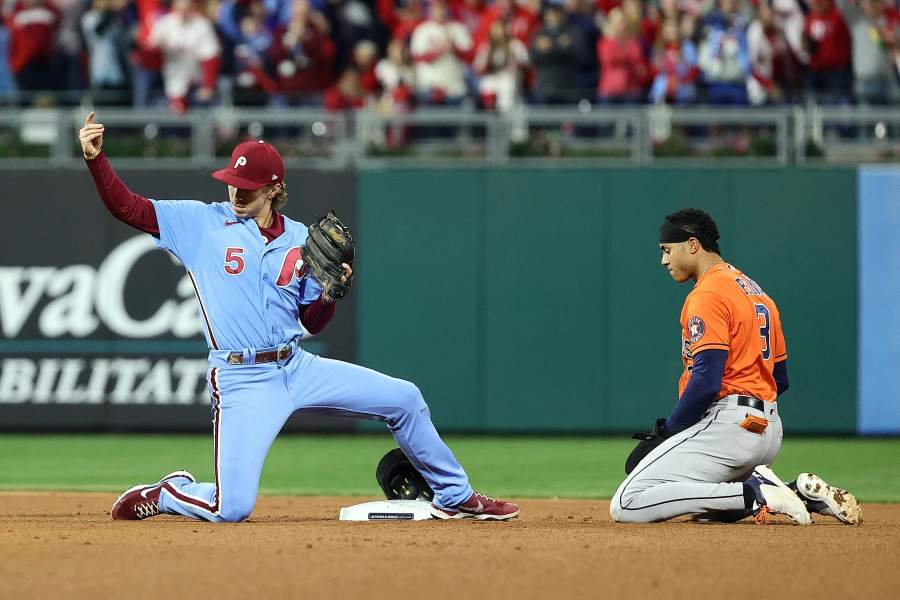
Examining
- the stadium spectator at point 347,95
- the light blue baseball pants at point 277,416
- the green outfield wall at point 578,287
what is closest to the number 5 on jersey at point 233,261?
the light blue baseball pants at point 277,416

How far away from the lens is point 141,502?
7.03 meters

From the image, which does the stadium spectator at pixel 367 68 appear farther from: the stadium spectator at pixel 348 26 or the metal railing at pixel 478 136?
the metal railing at pixel 478 136

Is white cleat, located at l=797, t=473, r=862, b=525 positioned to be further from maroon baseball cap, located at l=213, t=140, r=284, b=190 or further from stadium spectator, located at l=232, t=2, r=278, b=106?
stadium spectator, located at l=232, t=2, r=278, b=106

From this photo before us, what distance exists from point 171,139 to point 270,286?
7409 millimetres

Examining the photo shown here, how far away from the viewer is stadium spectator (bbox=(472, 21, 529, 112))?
46.6ft

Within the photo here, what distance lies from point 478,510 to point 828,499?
1.75 m

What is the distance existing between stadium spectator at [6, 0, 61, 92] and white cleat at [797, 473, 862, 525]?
10358 mm

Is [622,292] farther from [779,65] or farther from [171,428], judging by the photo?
[171,428]

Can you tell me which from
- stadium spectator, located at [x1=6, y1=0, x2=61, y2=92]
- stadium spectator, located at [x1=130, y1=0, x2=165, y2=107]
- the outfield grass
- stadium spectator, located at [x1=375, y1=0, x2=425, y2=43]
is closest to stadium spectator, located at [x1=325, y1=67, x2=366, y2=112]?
stadium spectator, located at [x1=375, y1=0, x2=425, y2=43]

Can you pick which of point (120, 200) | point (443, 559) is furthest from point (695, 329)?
point (120, 200)

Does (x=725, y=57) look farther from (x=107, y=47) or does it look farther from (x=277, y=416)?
(x=277, y=416)

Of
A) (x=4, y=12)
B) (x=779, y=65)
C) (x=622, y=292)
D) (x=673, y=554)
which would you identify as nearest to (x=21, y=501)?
(x=673, y=554)

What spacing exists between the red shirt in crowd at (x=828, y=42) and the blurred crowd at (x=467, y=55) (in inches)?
0.5

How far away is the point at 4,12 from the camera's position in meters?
15.4
